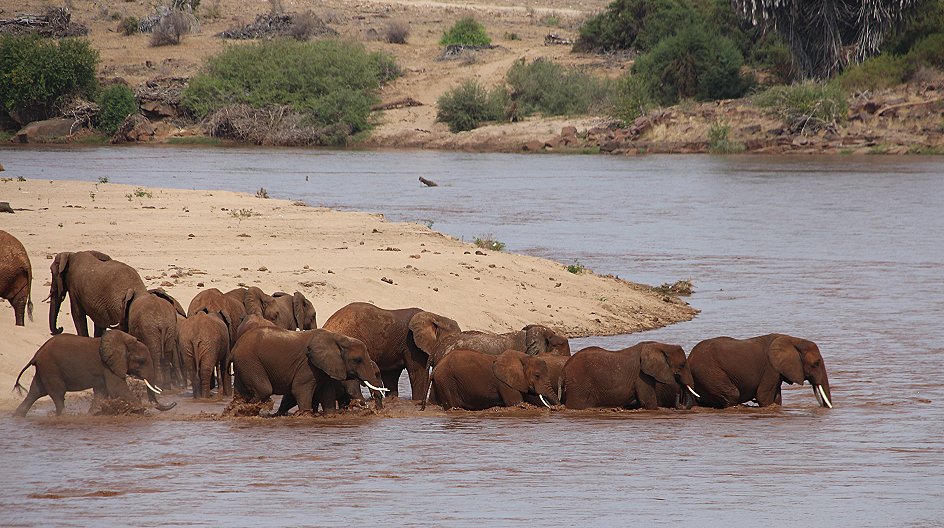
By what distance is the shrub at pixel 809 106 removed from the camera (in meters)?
53.9

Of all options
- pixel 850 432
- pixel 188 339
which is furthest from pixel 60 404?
pixel 850 432

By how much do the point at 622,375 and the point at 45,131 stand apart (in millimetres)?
53293

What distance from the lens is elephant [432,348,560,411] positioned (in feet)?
35.6

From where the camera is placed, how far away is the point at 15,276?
39.7 feet

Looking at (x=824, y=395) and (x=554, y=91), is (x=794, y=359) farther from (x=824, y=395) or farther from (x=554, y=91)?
(x=554, y=91)

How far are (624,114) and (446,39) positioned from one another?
21.3m

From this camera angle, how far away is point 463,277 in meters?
16.4

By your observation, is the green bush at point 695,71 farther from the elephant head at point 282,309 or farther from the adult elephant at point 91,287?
the adult elephant at point 91,287

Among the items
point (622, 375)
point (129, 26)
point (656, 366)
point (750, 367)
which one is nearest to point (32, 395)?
point (622, 375)

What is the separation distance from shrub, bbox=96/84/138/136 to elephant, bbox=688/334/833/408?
5294 cm

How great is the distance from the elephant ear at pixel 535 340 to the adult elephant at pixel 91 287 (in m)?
3.22

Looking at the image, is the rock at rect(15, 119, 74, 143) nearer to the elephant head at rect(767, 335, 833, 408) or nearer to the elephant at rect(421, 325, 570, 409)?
the elephant at rect(421, 325, 570, 409)

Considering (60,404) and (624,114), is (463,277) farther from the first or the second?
(624,114)

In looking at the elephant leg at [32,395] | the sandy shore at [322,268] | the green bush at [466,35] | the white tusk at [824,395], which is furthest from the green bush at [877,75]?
the elephant leg at [32,395]
